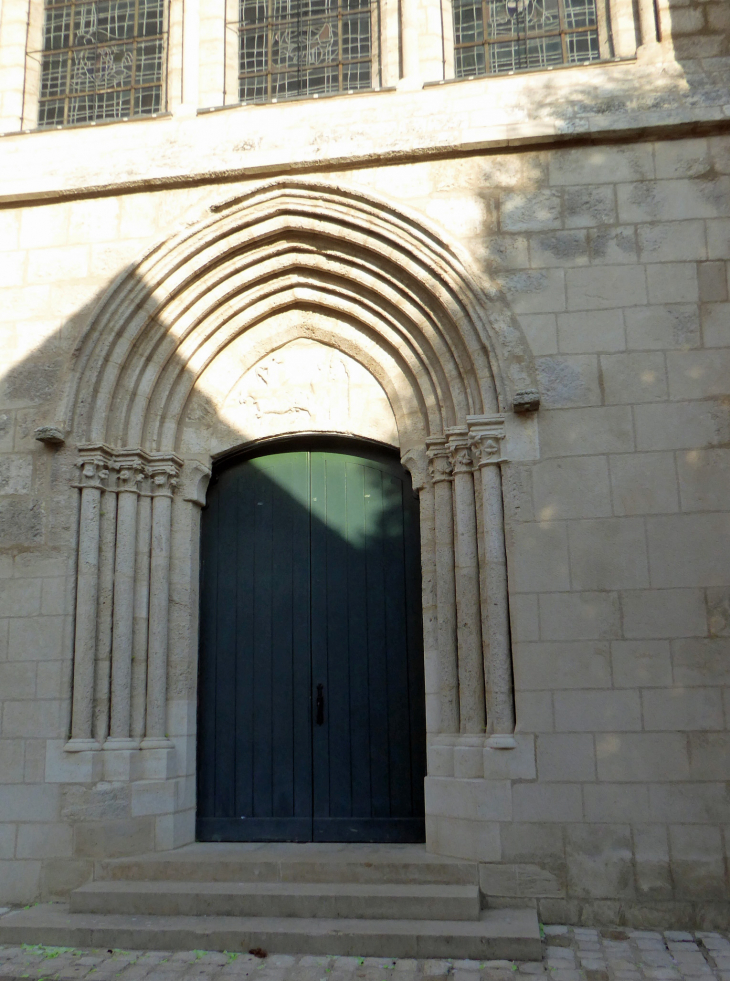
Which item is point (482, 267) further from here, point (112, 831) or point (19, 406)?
point (112, 831)

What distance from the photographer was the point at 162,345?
542cm

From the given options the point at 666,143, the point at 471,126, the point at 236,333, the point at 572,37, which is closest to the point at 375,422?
the point at 236,333

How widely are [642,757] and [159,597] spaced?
2743 millimetres

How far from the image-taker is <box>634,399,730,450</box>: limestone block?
4.64 metres

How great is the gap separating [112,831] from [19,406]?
2444mm

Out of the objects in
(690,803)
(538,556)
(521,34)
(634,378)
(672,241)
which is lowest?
(690,803)

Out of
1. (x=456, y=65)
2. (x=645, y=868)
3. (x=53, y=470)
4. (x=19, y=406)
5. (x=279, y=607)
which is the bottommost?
(x=645, y=868)

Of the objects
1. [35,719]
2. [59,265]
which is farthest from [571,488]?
[59,265]

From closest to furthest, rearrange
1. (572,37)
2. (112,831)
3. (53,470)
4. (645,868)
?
(645,868), (112,831), (53,470), (572,37)

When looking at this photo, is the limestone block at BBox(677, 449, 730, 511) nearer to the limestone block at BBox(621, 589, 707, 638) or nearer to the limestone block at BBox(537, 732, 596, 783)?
the limestone block at BBox(621, 589, 707, 638)

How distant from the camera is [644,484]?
15.3ft

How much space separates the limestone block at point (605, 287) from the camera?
487 centimetres

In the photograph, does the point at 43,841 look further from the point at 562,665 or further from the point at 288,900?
the point at 562,665

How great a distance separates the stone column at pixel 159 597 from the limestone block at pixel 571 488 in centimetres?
214
